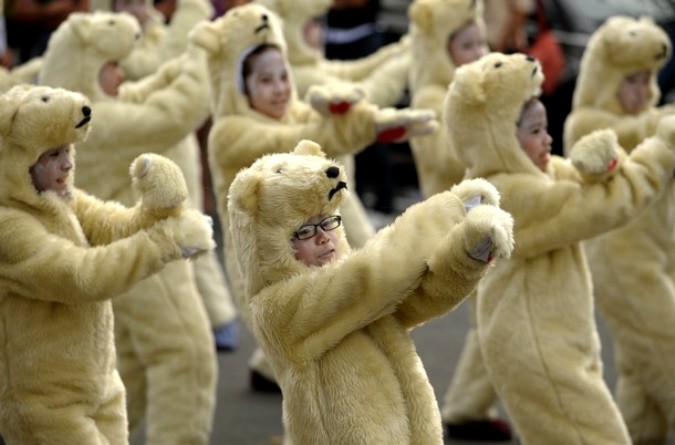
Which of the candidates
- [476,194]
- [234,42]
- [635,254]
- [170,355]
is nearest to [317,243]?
[476,194]

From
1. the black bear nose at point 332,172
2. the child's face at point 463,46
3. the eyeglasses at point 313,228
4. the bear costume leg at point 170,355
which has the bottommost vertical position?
the bear costume leg at point 170,355

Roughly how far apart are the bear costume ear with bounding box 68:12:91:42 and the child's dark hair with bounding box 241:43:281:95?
27.4 inches

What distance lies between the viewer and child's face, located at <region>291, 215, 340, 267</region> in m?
5.51

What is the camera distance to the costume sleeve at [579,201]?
22.0ft

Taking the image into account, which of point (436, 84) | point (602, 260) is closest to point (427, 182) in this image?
point (436, 84)

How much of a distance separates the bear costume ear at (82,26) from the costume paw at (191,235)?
2.27 meters

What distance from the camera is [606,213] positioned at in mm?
6699

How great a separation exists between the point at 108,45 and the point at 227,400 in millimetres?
2208

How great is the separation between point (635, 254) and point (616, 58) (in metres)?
0.92

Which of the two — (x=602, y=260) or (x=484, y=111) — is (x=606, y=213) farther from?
(x=602, y=260)

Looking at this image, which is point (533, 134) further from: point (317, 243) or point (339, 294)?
point (339, 294)

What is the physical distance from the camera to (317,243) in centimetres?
554

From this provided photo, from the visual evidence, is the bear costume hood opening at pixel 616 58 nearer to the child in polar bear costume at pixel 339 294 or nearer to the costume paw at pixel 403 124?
the costume paw at pixel 403 124

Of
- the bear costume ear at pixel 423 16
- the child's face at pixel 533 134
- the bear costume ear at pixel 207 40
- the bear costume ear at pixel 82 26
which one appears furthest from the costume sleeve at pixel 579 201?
the bear costume ear at pixel 423 16
